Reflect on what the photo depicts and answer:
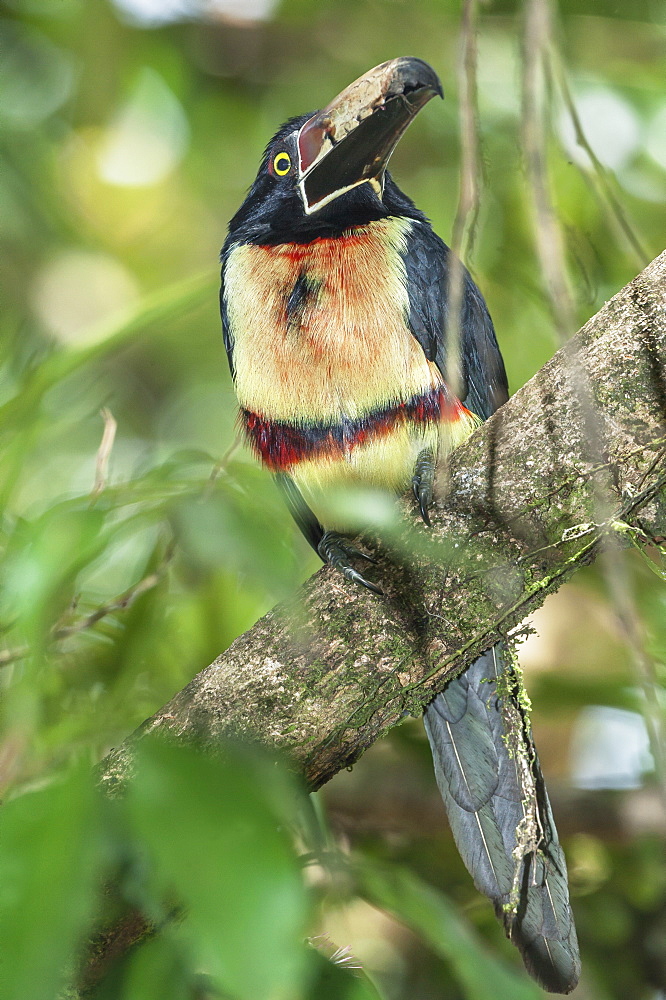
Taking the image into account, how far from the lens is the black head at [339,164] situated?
109 centimetres

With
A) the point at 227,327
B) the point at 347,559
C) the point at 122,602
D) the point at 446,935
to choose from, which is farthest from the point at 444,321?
the point at 446,935

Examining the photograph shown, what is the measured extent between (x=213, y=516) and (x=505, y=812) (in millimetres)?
665

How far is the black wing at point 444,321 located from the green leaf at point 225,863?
0.84 metres

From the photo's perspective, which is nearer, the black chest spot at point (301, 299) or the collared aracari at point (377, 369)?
the collared aracari at point (377, 369)

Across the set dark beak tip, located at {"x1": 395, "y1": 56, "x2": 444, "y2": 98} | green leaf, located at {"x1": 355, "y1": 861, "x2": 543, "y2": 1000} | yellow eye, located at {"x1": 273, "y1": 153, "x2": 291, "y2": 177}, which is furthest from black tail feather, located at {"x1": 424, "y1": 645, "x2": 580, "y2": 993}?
yellow eye, located at {"x1": 273, "y1": 153, "x2": 291, "y2": 177}

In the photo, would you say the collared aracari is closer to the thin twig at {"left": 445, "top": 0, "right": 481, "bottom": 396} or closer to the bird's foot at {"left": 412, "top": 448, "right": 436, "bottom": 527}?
the bird's foot at {"left": 412, "top": 448, "right": 436, "bottom": 527}

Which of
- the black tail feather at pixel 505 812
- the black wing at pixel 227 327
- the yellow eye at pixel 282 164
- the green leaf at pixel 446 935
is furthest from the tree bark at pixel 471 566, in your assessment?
the yellow eye at pixel 282 164

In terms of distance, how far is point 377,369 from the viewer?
1.27 m

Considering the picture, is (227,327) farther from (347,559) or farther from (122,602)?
(347,559)

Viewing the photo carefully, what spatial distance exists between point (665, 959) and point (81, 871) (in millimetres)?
1426

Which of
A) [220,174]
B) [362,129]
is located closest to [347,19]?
[220,174]

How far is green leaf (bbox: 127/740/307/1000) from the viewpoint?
1.82 feet

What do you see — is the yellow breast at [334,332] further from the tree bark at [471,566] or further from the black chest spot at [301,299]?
the tree bark at [471,566]

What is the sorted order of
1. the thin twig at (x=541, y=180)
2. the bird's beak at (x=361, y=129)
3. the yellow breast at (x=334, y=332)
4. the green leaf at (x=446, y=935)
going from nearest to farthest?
the thin twig at (x=541, y=180) < the green leaf at (x=446, y=935) < the bird's beak at (x=361, y=129) < the yellow breast at (x=334, y=332)
